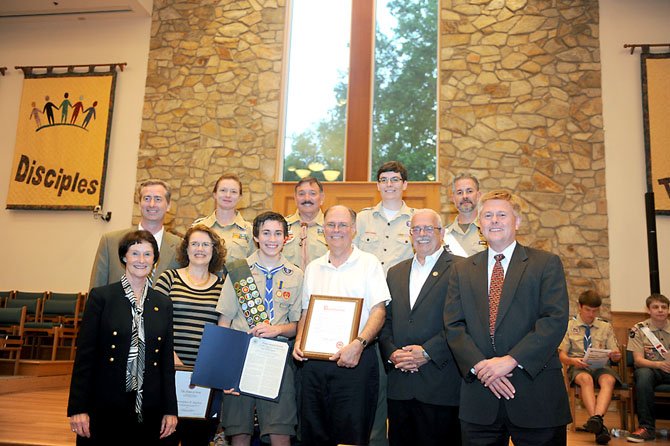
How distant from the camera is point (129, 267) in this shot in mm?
2592

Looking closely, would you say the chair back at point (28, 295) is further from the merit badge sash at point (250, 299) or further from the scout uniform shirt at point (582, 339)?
the scout uniform shirt at point (582, 339)

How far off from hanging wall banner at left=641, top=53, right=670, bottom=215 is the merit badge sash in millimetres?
5728

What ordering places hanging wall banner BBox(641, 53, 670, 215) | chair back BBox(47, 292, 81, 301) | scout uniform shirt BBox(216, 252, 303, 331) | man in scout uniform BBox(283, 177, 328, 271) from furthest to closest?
chair back BBox(47, 292, 81, 301) < hanging wall banner BBox(641, 53, 670, 215) < man in scout uniform BBox(283, 177, 328, 271) < scout uniform shirt BBox(216, 252, 303, 331)

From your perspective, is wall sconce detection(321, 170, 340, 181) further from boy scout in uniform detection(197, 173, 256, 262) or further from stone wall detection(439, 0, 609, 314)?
boy scout in uniform detection(197, 173, 256, 262)

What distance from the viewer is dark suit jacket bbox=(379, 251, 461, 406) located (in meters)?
2.59

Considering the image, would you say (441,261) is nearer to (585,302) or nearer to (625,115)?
(585,302)

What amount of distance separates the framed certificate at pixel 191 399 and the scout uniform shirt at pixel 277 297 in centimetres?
34

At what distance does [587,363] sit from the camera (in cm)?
500

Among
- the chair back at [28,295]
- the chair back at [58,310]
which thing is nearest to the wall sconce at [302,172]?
the chair back at [58,310]

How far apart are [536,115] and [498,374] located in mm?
5581

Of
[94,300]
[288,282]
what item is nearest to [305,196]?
[288,282]

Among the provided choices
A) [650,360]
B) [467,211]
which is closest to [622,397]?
[650,360]

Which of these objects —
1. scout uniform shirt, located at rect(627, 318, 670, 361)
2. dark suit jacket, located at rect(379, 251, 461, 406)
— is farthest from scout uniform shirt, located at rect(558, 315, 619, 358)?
dark suit jacket, located at rect(379, 251, 461, 406)

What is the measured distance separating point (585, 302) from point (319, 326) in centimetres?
357
